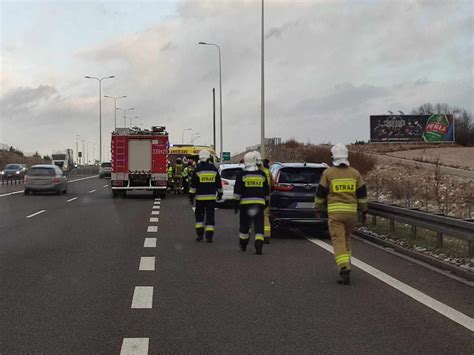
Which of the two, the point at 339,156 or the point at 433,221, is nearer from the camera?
the point at 339,156

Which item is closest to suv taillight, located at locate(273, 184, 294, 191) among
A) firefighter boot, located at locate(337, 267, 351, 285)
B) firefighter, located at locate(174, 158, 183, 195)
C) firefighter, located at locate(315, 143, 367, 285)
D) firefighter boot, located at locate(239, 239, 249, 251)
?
firefighter boot, located at locate(239, 239, 249, 251)

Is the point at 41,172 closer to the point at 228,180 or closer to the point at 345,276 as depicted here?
the point at 228,180

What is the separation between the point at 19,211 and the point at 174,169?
12259 mm

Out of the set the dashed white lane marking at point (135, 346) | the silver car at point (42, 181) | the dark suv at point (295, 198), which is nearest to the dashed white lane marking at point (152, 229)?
the dark suv at point (295, 198)

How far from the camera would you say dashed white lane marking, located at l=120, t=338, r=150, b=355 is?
5016mm

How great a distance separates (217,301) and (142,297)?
894 mm

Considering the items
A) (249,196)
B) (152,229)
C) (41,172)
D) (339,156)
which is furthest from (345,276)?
(41,172)

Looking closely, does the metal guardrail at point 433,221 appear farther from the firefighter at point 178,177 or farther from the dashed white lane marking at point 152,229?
the firefighter at point 178,177

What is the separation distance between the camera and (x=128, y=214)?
18.8 meters

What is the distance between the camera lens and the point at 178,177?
31.0m

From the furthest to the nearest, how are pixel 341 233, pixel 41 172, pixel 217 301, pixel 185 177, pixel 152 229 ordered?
pixel 41 172, pixel 185 177, pixel 152 229, pixel 341 233, pixel 217 301

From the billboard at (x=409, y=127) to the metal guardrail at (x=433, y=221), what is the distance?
56.8m

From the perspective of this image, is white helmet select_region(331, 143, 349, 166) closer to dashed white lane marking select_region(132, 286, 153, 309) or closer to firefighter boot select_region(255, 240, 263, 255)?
firefighter boot select_region(255, 240, 263, 255)

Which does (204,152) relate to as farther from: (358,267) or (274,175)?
(358,267)
